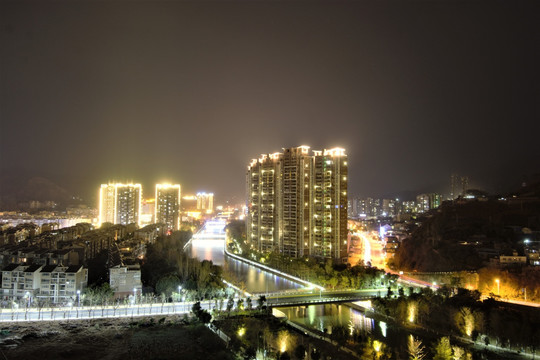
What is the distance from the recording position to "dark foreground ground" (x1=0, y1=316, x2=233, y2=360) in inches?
261

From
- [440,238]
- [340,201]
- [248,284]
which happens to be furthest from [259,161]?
[440,238]

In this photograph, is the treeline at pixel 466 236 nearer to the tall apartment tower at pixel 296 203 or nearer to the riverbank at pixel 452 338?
the tall apartment tower at pixel 296 203

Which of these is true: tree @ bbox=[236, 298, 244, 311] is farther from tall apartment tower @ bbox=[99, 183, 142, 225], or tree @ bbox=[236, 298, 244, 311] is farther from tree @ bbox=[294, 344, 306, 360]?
tall apartment tower @ bbox=[99, 183, 142, 225]

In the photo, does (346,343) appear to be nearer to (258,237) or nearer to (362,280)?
(362,280)

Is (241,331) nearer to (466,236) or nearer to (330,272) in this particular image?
(330,272)

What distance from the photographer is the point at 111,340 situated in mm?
7207

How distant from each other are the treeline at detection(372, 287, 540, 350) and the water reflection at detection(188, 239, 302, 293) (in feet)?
10.7

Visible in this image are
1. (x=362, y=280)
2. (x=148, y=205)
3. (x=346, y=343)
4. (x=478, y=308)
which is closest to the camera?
(x=346, y=343)

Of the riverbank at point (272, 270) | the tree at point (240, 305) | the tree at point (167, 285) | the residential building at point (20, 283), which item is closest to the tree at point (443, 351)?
the tree at point (240, 305)

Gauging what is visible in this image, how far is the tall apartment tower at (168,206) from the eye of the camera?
2819cm

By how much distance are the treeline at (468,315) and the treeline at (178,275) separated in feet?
12.8

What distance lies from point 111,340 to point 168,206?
2153 centimetres

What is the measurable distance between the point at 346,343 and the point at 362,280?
141 inches

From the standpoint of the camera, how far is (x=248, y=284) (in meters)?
12.1
